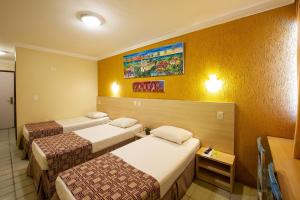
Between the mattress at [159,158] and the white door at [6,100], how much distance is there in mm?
5527

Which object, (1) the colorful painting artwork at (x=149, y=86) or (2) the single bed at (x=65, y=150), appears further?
(1) the colorful painting artwork at (x=149, y=86)

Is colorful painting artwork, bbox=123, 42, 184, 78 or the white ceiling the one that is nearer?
the white ceiling

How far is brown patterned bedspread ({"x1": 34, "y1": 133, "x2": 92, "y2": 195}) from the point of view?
1.86 meters

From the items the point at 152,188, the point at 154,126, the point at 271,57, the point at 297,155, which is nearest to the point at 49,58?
the point at 154,126

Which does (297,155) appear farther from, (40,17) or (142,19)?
(40,17)

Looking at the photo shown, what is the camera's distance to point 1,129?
4.88 metres

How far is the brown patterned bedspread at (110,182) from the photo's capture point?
120 centimetres

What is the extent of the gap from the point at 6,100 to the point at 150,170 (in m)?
6.31

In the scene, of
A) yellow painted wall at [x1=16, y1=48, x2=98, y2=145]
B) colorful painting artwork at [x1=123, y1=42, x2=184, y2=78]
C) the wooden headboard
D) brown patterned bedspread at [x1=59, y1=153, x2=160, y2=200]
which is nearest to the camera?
brown patterned bedspread at [x1=59, y1=153, x2=160, y2=200]

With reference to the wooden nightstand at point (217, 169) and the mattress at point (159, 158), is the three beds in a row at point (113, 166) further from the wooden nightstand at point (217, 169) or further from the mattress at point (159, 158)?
the wooden nightstand at point (217, 169)

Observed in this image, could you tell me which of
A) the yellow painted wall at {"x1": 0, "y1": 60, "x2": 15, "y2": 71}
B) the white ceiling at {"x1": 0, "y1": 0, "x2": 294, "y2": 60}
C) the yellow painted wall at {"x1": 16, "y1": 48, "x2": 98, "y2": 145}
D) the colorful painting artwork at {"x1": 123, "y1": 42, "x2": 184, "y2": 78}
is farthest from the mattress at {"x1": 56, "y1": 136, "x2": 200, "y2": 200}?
the yellow painted wall at {"x1": 0, "y1": 60, "x2": 15, "y2": 71}

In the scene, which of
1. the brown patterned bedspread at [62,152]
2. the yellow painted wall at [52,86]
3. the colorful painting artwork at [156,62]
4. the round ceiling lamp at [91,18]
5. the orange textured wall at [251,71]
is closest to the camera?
the orange textured wall at [251,71]

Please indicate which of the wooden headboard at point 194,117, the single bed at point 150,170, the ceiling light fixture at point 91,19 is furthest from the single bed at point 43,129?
the ceiling light fixture at point 91,19

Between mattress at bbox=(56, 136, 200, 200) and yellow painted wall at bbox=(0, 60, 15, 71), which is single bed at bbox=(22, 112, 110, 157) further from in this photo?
Result: yellow painted wall at bbox=(0, 60, 15, 71)
